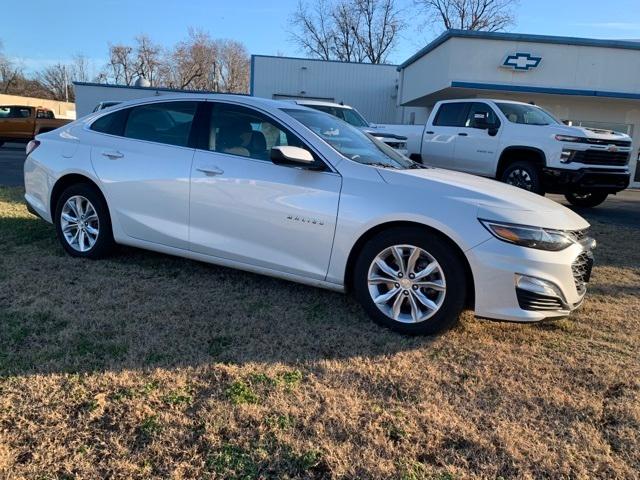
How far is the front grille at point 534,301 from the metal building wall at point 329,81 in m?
25.3

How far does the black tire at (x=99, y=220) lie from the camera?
5.08 m

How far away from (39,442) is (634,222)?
10.2m

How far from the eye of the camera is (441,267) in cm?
371

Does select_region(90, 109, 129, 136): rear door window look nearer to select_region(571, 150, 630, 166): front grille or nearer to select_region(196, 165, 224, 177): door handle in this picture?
select_region(196, 165, 224, 177): door handle

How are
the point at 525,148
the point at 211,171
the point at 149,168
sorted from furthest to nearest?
the point at 525,148 → the point at 149,168 → the point at 211,171

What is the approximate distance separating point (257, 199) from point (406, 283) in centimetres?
132

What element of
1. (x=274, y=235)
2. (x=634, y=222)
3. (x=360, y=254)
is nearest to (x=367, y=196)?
(x=360, y=254)

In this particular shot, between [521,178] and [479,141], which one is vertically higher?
[479,141]

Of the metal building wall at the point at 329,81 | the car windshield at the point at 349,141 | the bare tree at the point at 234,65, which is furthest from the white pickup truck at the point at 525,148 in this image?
the bare tree at the point at 234,65

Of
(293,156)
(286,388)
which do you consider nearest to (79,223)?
(293,156)

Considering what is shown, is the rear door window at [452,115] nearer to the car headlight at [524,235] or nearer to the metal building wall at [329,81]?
the car headlight at [524,235]

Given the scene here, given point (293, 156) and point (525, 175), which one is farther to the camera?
point (525, 175)

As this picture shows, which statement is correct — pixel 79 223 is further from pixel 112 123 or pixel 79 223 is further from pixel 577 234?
pixel 577 234

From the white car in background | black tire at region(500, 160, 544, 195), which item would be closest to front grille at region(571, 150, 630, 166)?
black tire at region(500, 160, 544, 195)
